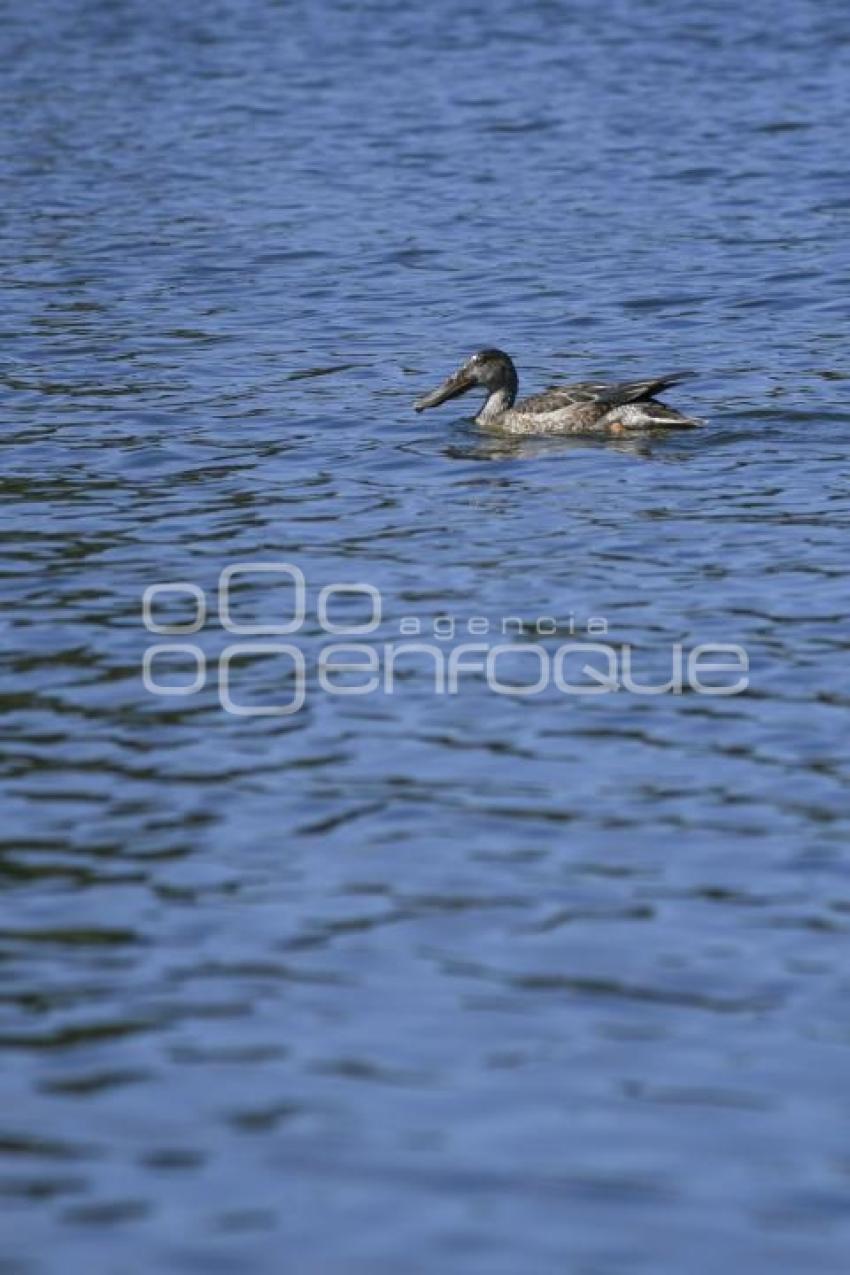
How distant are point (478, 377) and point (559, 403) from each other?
66 centimetres

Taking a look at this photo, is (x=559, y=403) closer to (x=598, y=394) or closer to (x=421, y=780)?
(x=598, y=394)

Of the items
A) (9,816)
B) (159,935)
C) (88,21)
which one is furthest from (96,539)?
(88,21)

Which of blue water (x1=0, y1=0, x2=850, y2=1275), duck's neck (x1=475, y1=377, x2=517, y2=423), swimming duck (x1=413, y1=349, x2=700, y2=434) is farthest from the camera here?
duck's neck (x1=475, y1=377, x2=517, y2=423)

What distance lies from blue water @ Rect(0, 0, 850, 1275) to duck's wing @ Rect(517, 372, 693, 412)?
11.1 inches

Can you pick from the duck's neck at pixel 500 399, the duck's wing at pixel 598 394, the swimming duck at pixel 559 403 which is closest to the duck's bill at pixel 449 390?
the swimming duck at pixel 559 403

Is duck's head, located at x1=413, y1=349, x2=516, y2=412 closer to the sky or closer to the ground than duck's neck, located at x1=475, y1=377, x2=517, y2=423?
closer to the sky

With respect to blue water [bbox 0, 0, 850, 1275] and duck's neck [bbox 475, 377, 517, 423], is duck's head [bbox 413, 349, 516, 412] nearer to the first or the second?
duck's neck [bbox 475, 377, 517, 423]

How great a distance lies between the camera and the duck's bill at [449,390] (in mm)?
15984

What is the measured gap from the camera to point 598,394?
606 inches

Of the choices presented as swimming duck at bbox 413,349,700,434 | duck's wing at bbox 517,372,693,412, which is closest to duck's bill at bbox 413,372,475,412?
swimming duck at bbox 413,349,700,434

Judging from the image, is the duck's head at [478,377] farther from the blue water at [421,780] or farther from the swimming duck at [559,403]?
the blue water at [421,780]

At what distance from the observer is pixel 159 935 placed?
7.91 meters

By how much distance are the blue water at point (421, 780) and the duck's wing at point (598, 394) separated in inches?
11.1

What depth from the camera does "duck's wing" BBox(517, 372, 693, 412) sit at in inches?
600
